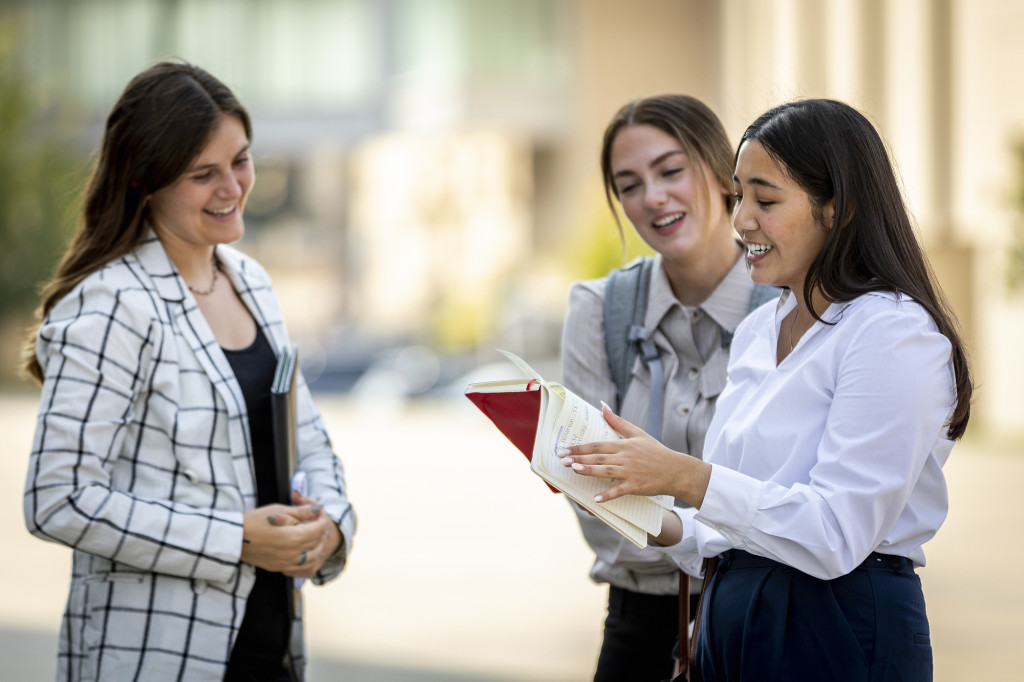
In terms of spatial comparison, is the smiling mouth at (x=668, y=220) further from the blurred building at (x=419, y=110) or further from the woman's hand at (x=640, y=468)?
the blurred building at (x=419, y=110)

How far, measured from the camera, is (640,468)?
7.11 feet

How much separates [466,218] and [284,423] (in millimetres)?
33846

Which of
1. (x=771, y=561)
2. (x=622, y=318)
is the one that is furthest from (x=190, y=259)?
(x=771, y=561)

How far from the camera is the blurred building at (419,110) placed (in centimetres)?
3219

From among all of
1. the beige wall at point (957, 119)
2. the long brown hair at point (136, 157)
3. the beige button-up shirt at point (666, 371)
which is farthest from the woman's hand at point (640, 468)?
the beige wall at point (957, 119)

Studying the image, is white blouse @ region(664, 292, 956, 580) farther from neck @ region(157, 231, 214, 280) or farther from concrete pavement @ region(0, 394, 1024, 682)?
concrete pavement @ region(0, 394, 1024, 682)

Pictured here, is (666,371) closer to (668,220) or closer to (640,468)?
(668,220)

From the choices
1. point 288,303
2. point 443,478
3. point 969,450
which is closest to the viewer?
point 443,478

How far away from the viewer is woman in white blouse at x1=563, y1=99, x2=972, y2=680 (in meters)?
2.11

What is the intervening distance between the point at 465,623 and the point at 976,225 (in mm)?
12631

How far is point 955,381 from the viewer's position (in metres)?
2.18

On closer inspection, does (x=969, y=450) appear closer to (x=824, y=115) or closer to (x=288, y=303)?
(x=824, y=115)

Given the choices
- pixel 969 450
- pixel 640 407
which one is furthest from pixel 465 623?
pixel 969 450

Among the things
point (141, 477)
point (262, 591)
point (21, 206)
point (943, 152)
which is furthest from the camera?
point (21, 206)
